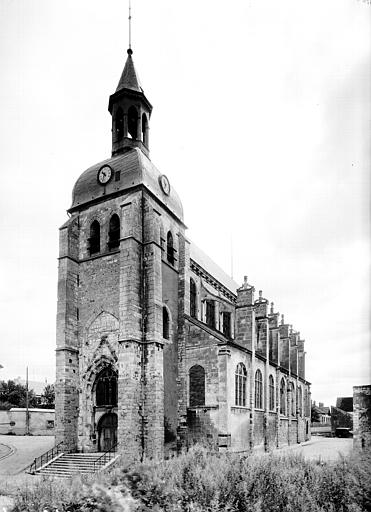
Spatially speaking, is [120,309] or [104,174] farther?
[104,174]

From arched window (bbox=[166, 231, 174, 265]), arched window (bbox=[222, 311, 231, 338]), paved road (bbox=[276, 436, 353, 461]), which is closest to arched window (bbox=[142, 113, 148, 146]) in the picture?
arched window (bbox=[166, 231, 174, 265])

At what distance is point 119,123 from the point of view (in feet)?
95.6

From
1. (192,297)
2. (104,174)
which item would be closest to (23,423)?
(192,297)

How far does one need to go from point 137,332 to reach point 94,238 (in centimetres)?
658

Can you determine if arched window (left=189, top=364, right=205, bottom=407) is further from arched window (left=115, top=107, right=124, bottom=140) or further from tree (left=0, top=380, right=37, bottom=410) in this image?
tree (left=0, top=380, right=37, bottom=410)

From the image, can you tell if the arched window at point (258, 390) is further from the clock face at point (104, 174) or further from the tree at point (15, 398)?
the tree at point (15, 398)

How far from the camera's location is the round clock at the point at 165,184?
2730 cm

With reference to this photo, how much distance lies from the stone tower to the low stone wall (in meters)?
19.1

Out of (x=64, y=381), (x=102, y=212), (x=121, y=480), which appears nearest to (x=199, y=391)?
(x=64, y=381)

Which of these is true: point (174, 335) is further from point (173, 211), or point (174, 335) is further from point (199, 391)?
point (173, 211)

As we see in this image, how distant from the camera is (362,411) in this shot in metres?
18.3

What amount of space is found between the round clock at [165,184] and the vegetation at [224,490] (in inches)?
713

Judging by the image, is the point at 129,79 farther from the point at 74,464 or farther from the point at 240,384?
the point at 74,464

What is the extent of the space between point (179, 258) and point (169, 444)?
10.2 metres
